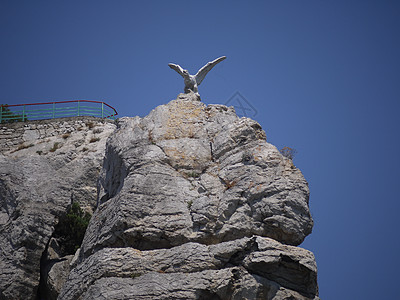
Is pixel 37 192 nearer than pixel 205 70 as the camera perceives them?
Yes

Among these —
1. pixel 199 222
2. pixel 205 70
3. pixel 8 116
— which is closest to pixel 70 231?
pixel 199 222

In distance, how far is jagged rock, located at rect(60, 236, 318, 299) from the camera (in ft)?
59.3

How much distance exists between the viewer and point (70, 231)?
82.8 feet

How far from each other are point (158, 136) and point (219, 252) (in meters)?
6.24

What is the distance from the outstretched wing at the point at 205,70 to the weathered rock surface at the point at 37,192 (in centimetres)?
542

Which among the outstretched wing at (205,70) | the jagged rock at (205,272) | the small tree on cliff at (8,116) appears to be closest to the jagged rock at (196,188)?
the jagged rock at (205,272)

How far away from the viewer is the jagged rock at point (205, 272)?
1806 centimetres

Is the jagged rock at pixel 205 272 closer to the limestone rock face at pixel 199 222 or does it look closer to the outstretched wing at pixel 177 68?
the limestone rock face at pixel 199 222

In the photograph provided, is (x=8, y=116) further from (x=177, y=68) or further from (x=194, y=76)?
(x=194, y=76)

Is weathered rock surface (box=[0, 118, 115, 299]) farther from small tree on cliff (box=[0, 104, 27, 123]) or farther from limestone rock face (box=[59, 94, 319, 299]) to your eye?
small tree on cliff (box=[0, 104, 27, 123])

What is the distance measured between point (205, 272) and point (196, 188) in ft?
12.3

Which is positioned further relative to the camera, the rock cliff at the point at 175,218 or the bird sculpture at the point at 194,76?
the bird sculpture at the point at 194,76

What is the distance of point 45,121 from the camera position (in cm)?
3553

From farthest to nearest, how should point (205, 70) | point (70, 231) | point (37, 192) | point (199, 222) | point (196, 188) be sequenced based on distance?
point (205, 70)
point (70, 231)
point (37, 192)
point (196, 188)
point (199, 222)
